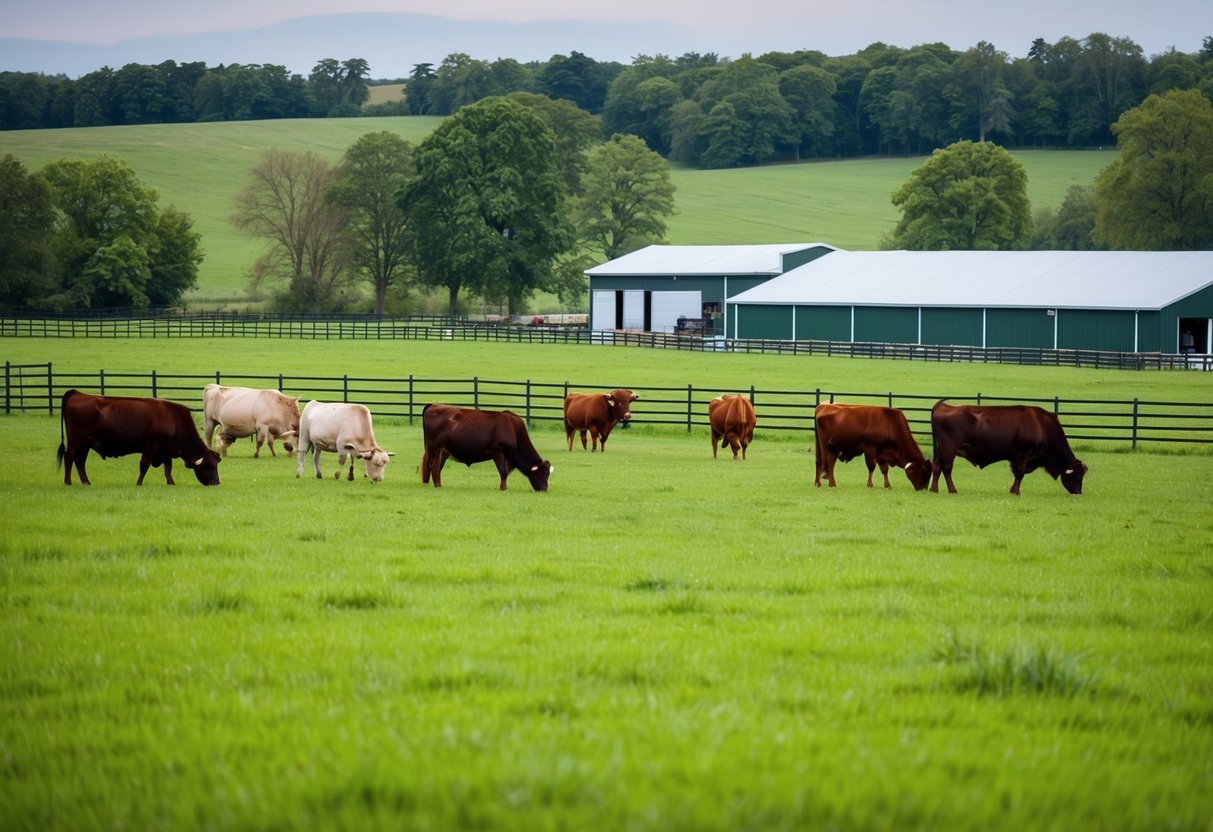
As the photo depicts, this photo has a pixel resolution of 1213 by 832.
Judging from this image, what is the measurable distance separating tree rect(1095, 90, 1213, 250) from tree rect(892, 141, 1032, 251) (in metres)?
6.07

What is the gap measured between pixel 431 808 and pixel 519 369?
46.2 m

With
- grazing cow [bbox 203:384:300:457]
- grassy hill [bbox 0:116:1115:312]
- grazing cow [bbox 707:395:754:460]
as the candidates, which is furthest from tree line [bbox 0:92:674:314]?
grazing cow [bbox 203:384:300:457]

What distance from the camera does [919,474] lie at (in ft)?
62.1

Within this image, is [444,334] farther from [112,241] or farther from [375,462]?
[375,462]

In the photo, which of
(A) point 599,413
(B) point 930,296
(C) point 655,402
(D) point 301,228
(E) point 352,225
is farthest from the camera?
(D) point 301,228

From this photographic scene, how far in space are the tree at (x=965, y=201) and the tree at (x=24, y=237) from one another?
53.2 meters

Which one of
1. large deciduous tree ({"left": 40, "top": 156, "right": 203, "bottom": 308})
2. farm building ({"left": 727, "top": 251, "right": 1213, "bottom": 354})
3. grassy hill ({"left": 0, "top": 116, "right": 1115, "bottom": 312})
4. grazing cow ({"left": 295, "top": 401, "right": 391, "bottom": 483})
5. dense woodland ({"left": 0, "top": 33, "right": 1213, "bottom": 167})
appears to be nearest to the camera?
grazing cow ({"left": 295, "top": 401, "right": 391, "bottom": 483})

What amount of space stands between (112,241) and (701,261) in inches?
1485

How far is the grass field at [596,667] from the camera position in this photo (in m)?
4.37

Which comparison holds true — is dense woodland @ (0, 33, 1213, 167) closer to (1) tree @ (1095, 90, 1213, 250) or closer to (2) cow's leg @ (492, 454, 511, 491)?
(1) tree @ (1095, 90, 1213, 250)

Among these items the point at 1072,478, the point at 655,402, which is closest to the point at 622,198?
the point at 655,402

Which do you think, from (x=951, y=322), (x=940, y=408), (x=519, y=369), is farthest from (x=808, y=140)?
(x=940, y=408)

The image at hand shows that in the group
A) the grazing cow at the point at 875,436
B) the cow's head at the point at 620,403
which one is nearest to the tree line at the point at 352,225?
the cow's head at the point at 620,403

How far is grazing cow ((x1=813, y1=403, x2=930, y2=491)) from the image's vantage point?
19.0 meters
